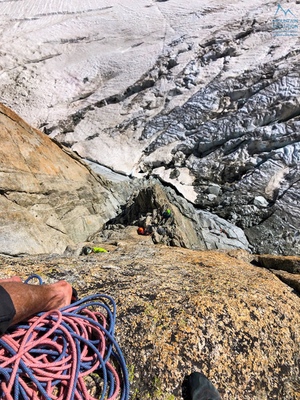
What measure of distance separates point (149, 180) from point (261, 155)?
5513 millimetres

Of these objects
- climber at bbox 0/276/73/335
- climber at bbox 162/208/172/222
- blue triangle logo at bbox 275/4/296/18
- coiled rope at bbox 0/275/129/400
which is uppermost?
blue triangle logo at bbox 275/4/296/18

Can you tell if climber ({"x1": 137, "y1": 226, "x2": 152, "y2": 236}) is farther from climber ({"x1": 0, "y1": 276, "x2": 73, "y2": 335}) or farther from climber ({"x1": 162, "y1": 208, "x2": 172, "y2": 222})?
climber ({"x1": 0, "y1": 276, "x2": 73, "y2": 335})

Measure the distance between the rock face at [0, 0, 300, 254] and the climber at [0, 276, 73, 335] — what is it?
1027 centimetres

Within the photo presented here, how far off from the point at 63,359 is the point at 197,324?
130cm

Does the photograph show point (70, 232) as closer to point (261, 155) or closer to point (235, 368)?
point (235, 368)

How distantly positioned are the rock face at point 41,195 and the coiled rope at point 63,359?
380 cm

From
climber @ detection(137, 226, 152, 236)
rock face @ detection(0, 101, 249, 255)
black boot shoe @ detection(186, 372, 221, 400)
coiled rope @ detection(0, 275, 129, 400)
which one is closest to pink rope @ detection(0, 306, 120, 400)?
coiled rope @ detection(0, 275, 129, 400)

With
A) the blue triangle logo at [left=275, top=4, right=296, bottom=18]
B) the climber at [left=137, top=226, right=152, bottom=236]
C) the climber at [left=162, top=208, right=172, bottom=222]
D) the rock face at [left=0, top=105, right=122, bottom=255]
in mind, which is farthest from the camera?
the blue triangle logo at [left=275, top=4, right=296, bottom=18]

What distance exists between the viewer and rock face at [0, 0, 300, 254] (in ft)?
45.0

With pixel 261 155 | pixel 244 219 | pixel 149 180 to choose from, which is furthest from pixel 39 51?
pixel 244 219

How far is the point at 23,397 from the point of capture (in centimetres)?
205

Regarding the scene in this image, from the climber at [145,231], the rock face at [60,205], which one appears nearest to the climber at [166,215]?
Answer: the rock face at [60,205]

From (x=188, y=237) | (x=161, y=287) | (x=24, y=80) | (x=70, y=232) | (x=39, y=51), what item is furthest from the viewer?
(x=39, y=51)

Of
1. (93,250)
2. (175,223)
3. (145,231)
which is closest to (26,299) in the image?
(93,250)
